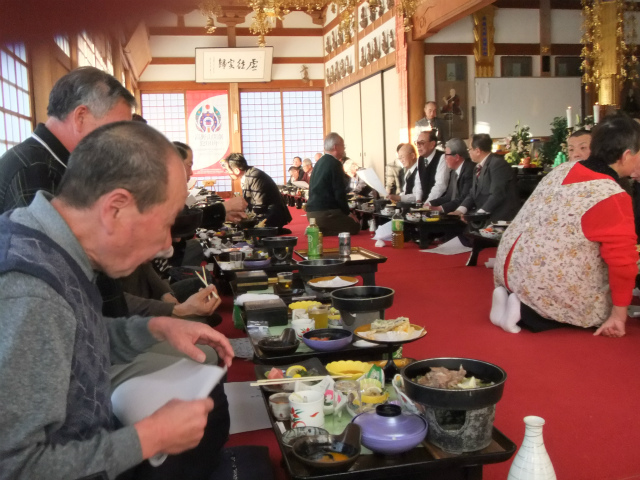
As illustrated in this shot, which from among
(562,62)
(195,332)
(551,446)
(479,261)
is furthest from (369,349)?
(562,62)

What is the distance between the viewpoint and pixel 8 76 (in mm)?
3752

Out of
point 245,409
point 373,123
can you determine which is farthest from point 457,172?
point 373,123

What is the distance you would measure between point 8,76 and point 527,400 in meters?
3.34

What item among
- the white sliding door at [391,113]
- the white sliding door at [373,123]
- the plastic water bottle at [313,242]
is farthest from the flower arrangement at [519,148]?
the plastic water bottle at [313,242]

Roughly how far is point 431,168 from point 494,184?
5.06ft

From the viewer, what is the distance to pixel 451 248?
20.9 feet

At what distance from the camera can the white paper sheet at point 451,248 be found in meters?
6.26

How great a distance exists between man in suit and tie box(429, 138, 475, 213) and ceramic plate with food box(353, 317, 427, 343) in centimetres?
476

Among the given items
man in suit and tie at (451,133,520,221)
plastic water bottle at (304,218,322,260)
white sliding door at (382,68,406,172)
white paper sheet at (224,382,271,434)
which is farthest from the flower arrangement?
white paper sheet at (224,382,271,434)

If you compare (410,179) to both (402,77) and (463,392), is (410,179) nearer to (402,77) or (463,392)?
(402,77)

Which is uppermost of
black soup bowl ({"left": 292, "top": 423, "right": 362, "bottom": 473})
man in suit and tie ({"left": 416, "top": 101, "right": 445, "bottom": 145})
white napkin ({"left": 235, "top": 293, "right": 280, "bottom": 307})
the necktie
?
man in suit and tie ({"left": 416, "top": 101, "right": 445, "bottom": 145})

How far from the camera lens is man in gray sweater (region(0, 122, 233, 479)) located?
91 centimetres

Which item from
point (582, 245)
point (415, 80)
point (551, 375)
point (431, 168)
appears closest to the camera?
point (551, 375)

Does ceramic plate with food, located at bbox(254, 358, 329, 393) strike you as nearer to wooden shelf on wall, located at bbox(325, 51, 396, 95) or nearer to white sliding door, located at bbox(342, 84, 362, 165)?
wooden shelf on wall, located at bbox(325, 51, 396, 95)
